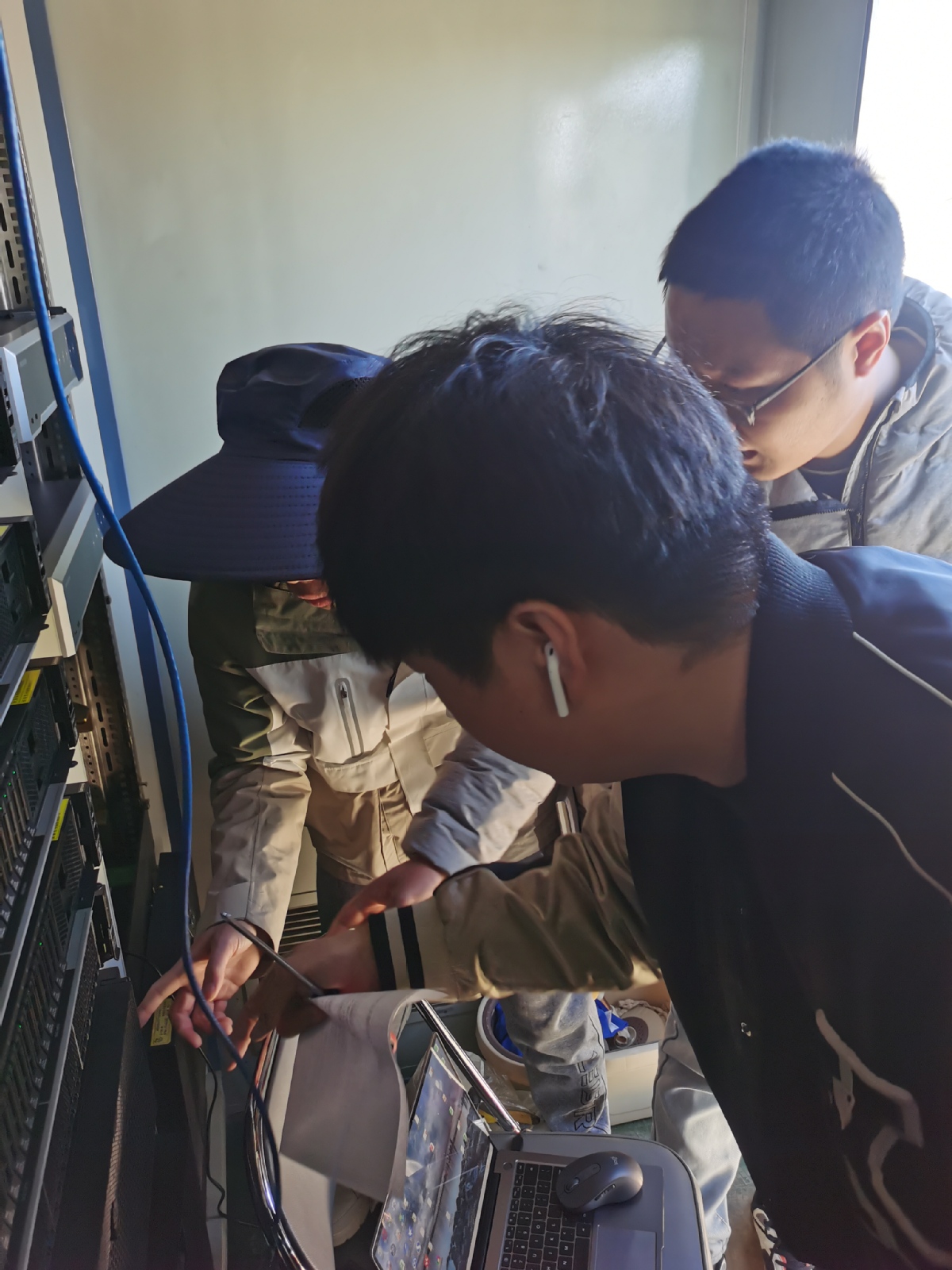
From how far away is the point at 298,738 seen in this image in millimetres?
1521

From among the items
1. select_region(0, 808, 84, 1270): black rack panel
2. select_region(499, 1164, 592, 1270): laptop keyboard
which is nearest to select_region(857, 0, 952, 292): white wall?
select_region(499, 1164, 592, 1270): laptop keyboard

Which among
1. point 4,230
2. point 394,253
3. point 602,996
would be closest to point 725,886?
point 4,230

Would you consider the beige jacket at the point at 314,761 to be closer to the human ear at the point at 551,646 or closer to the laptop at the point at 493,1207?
the laptop at the point at 493,1207

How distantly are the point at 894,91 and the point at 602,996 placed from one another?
2167 millimetres

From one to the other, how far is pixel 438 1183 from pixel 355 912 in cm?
33

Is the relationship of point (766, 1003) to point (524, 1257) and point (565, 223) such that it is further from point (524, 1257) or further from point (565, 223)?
point (565, 223)

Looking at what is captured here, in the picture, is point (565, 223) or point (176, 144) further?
point (565, 223)

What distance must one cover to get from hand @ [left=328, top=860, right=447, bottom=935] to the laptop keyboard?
402 mm

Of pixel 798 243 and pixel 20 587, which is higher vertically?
pixel 798 243

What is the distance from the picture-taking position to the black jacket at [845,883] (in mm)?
576

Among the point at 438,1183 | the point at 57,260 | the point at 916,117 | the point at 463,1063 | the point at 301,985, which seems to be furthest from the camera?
the point at 916,117

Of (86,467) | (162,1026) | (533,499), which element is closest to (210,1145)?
(162,1026)

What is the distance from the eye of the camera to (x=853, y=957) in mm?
625

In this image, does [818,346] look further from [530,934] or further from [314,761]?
[314,761]
